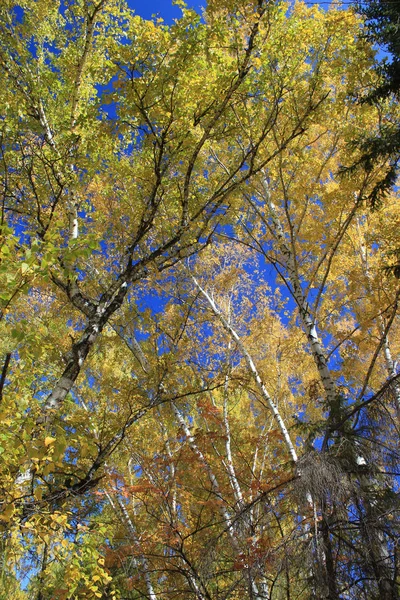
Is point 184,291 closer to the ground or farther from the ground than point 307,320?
farther from the ground

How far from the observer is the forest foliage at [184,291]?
2.02 meters

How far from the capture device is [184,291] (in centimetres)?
559

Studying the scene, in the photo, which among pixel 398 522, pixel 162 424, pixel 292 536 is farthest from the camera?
pixel 162 424

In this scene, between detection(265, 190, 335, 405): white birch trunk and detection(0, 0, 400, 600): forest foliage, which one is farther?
detection(265, 190, 335, 405): white birch trunk

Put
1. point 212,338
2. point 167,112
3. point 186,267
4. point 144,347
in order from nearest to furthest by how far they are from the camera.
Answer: point 167,112
point 144,347
point 186,267
point 212,338

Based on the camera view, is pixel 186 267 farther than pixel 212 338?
No

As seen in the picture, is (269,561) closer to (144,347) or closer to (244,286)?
(144,347)

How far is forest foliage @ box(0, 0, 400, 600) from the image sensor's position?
2023 mm

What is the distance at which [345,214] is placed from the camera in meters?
6.77

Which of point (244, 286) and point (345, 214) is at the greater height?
point (244, 286)

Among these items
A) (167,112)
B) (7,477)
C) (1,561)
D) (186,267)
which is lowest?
(1,561)

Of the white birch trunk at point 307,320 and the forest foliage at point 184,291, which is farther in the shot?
the white birch trunk at point 307,320

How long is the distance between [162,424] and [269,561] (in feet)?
12.2

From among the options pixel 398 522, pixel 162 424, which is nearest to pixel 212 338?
pixel 162 424
